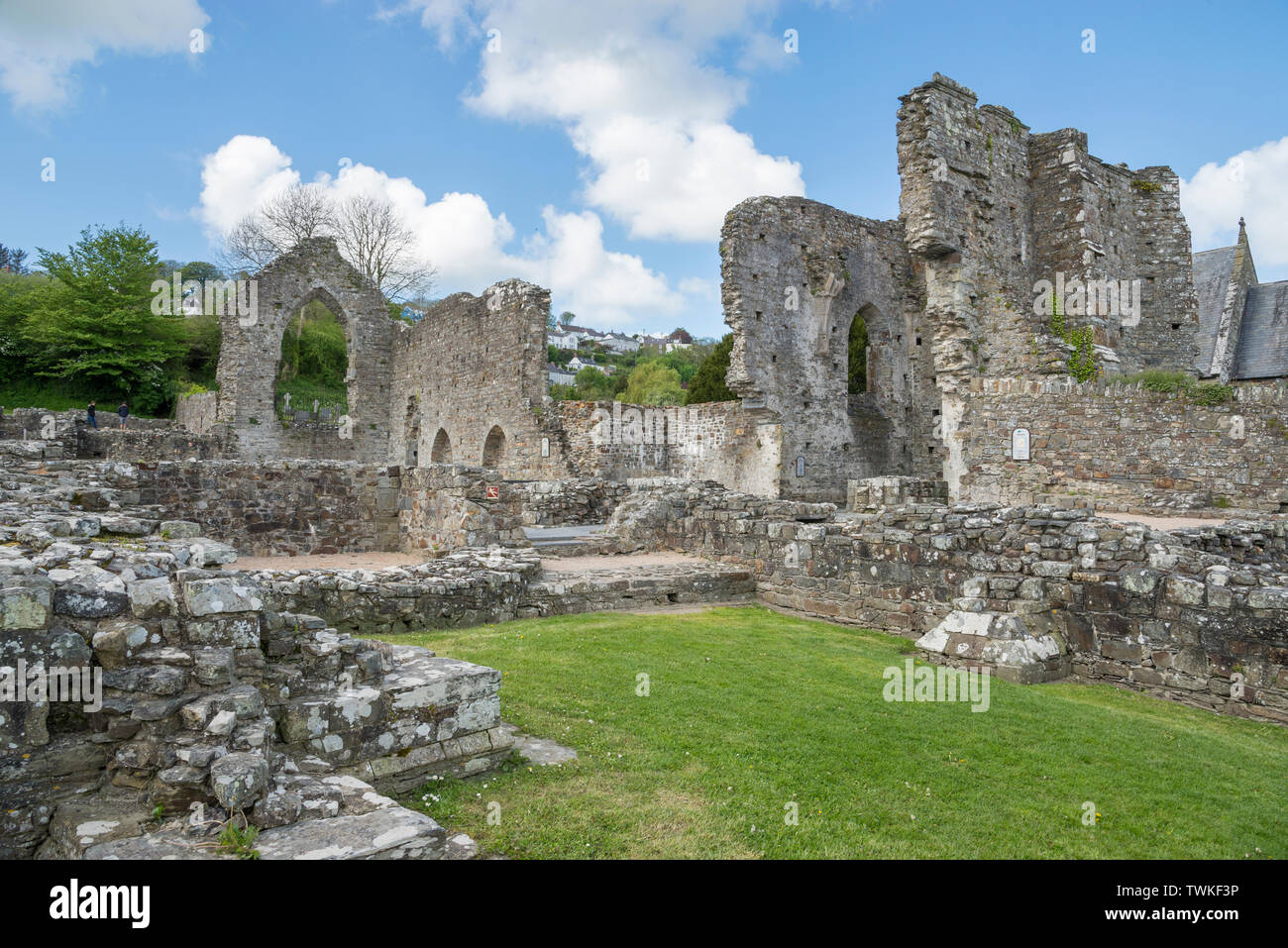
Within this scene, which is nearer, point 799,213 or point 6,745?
point 6,745

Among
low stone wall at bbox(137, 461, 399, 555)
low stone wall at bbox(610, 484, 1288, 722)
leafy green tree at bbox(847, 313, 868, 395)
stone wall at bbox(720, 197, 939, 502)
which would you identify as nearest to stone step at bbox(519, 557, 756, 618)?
low stone wall at bbox(610, 484, 1288, 722)

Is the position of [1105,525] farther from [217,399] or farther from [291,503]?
[217,399]

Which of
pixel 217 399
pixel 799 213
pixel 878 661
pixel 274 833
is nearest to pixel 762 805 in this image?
pixel 274 833

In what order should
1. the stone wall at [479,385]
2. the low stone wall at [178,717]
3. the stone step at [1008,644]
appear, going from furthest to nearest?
the stone wall at [479,385]
the stone step at [1008,644]
the low stone wall at [178,717]

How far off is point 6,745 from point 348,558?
9078 mm

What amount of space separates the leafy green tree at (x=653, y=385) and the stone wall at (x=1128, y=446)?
28.4m

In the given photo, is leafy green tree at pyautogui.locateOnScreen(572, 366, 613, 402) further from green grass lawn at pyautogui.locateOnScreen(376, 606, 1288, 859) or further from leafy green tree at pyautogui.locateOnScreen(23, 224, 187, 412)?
green grass lawn at pyautogui.locateOnScreen(376, 606, 1288, 859)

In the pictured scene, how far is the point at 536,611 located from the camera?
956 cm

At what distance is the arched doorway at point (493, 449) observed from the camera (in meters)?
24.5

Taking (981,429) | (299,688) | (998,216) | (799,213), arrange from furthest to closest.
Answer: (799,213)
(998,216)
(981,429)
(299,688)

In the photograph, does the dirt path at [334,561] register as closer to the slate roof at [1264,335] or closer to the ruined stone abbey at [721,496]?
the ruined stone abbey at [721,496]

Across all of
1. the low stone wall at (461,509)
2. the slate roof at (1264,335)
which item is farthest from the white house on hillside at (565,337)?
the low stone wall at (461,509)

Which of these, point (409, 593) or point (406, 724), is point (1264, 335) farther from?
point (406, 724)

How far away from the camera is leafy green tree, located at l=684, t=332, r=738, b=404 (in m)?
38.4
